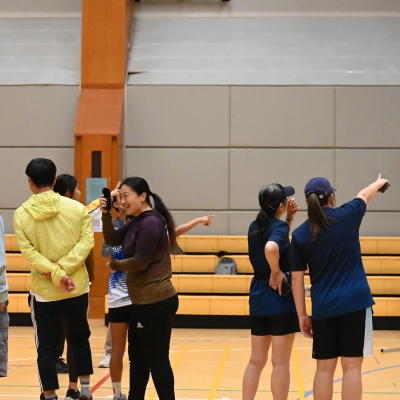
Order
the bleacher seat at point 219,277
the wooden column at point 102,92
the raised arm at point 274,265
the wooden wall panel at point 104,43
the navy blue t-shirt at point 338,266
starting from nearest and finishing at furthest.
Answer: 1. the navy blue t-shirt at point 338,266
2. the raised arm at point 274,265
3. the bleacher seat at point 219,277
4. the wooden column at point 102,92
5. the wooden wall panel at point 104,43

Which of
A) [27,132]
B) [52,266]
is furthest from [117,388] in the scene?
[27,132]

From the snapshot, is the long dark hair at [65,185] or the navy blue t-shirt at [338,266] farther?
the long dark hair at [65,185]

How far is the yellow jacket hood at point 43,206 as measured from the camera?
366 centimetres

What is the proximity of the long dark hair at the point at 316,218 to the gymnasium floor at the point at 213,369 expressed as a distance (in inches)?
69.3

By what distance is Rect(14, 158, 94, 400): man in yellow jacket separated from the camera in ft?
12.0

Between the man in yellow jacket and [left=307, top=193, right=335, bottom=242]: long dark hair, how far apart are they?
1.33 meters

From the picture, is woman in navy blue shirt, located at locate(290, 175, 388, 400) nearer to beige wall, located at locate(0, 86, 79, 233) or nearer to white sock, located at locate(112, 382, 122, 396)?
white sock, located at locate(112, 382, 122, 396)

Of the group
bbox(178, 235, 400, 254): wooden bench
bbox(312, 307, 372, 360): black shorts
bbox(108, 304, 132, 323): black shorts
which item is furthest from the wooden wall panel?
bbox(312, 307, 372, 360): black shorts

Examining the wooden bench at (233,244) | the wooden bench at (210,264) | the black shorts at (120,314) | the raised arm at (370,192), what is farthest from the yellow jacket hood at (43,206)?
the wooden bench at (233,244)

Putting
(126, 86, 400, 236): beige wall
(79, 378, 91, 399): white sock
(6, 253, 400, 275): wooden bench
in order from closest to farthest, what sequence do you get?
1. (79, 378, 91, 399): white sock
2. (6, 253, 400, 275): wooden bench
3. (126, 86, 400, 236): beige wall

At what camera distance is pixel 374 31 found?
376 inches

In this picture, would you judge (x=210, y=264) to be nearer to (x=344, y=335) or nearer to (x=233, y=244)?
(x=233, y=244)

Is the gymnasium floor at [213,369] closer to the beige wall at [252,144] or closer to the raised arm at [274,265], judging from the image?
the raised arm at [274,265]

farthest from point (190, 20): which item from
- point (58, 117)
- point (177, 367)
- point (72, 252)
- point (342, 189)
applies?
point (72, 252)
